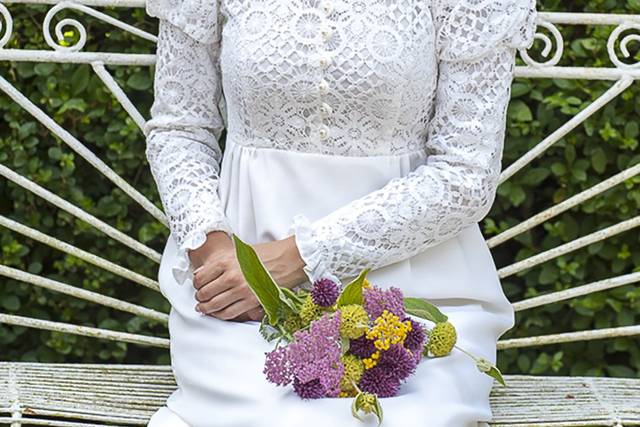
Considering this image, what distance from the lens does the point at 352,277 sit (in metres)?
2.29

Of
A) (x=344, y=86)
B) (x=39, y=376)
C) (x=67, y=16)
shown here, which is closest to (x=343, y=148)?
(x=344, y=86)

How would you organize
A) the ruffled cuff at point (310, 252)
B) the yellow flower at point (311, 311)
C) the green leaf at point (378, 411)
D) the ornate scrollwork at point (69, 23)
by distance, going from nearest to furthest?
the green leaf at point (378, 411), the yellow flower at point (311, 311), the ruffled cuff at point (310, 252), the ornate scrollwork at point (69, 23)

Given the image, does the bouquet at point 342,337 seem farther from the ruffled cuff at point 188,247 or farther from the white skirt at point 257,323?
the ruffled cuff at point 188,247

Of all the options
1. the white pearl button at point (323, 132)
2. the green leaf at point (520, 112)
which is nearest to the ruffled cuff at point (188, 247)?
the white pearl button at point (323, 132)

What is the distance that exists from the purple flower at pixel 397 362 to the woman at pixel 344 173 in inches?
3.3

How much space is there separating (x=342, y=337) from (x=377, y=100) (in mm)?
471

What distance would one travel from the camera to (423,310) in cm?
213

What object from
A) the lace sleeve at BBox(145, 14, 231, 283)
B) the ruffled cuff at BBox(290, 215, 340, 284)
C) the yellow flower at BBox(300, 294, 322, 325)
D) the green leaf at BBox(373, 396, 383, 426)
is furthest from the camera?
the lace sleeve at BBox(145, 14, 231, 283)

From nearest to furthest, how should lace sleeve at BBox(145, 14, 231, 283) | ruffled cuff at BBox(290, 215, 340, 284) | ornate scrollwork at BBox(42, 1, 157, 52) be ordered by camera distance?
ruffled cuff at BBox(290, 215, 340, 284), lace sleeve at BBox(145, 14, 231, 283), ornate scrollwork at BBox(42, 1, 157, 52)

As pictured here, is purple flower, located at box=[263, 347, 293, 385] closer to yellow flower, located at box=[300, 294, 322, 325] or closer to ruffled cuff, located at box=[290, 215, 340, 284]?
yellow flower, located at box=[300, 294, 322, 325]

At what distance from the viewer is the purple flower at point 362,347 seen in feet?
6.59

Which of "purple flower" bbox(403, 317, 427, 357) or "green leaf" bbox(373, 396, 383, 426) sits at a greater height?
"purple flower" bbox(403, 317, 427, 357)

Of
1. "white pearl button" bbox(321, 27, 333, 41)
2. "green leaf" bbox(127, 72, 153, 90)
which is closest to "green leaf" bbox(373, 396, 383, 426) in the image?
"white pearl button" bbox(321, 27, 333, 41)

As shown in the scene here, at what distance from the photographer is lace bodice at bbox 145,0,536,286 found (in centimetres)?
224
